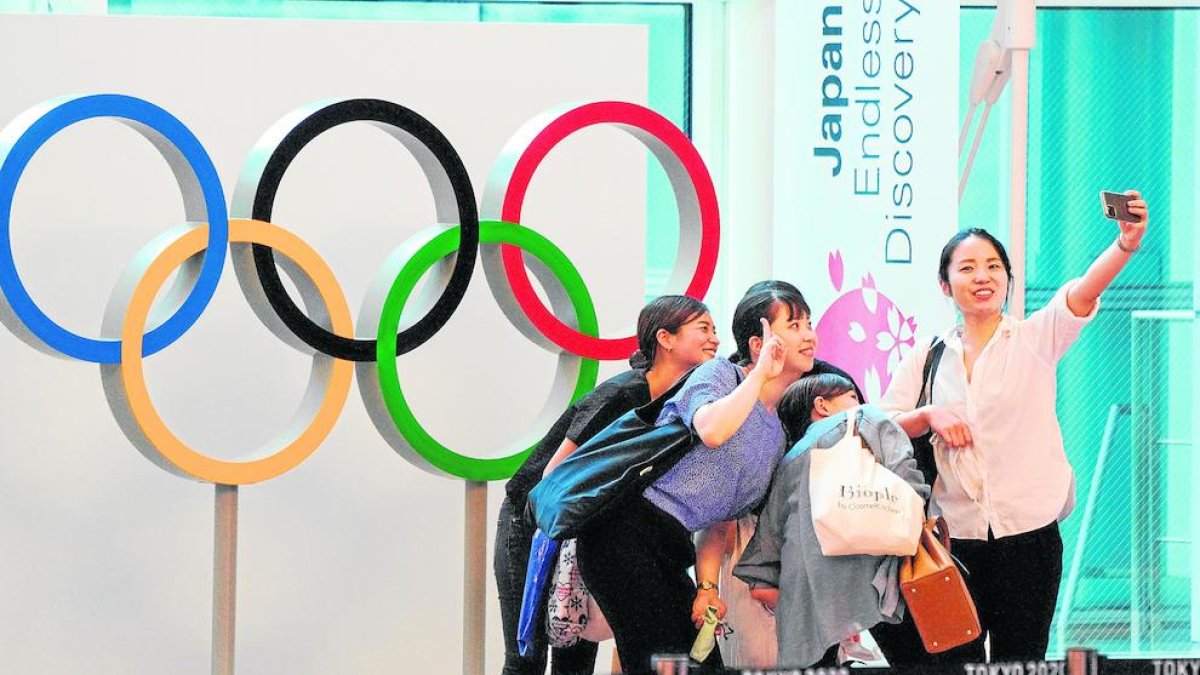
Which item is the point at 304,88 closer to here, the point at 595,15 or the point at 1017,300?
the point at 595,15

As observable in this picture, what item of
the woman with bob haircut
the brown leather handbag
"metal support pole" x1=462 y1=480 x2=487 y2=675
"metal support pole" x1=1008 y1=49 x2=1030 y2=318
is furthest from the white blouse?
"metal support pole" x1=462 y1=480 x2=487 y2=675

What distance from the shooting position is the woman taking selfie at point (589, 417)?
4.25 m

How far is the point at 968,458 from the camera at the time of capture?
13.7ft

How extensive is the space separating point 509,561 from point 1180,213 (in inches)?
→ 147

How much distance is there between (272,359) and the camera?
5484 mm

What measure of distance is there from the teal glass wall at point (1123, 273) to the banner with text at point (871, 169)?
1.41 meters

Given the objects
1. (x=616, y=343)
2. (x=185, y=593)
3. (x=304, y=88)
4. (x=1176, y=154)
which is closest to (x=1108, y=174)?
(x=1176, y=154)

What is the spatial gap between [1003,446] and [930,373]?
0.28 m

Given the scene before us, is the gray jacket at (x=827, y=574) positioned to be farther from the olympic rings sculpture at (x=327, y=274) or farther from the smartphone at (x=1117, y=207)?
the olympic rings sculpture at (x=327, y=274)

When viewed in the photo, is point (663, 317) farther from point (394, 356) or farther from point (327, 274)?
point (327, 274)

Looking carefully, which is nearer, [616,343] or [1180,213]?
[616,343]

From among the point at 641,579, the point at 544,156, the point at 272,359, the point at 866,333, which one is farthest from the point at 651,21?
the point at 641,579

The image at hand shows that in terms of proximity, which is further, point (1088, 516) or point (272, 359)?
point (1088, 516)

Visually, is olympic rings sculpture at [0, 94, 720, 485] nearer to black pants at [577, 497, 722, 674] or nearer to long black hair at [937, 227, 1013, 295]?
black pants at [577, 497, 722, 674]
